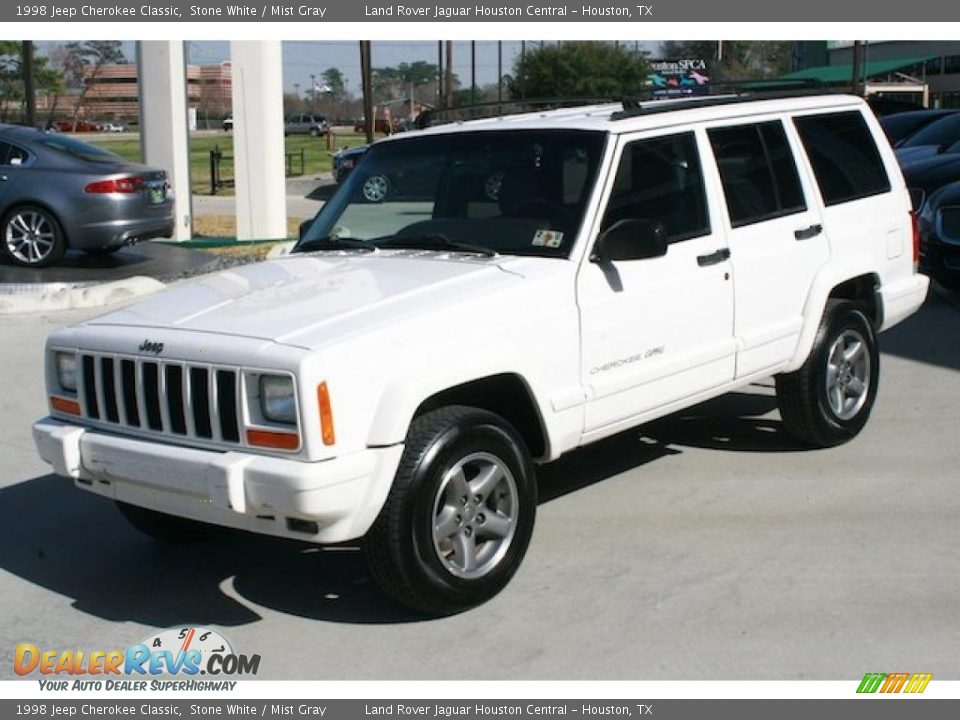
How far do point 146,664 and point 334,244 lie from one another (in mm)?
2228

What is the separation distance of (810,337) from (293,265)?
8.88 feet

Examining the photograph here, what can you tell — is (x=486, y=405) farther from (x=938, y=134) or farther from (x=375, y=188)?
(x=938, y=134)

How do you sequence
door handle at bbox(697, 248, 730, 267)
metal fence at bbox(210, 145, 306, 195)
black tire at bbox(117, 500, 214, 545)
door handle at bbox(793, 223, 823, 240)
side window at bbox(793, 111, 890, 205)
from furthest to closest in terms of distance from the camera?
metal fence at bbox(210, 145, 306, 195) → side window at bbox(793, 111, 890, 205) → door handle at bbox(793, 223, 823, 240) → door handle at bbox(697, 248, 730, 267) → black tire at bbox(117, 500, 214, 545)

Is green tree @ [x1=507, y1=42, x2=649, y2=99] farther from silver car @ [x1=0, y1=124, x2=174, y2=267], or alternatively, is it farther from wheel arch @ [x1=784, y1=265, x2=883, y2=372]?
wheel arch @ [x1=784, y1=265, x2=883, y2=372]

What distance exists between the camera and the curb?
38.6 feet

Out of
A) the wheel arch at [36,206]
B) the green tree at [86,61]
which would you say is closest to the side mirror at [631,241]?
the wheel arch at [36,206]

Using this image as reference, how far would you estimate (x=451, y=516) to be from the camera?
4.88 metres

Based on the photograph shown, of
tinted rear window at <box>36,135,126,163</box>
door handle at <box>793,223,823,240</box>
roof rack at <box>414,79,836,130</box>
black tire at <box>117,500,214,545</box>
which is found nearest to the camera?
black tire at <box>117,500,214,545</box>

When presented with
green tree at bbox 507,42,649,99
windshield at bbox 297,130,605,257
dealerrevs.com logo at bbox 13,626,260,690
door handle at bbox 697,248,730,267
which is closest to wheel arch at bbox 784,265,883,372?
door handle at bbox 697,248,730,267

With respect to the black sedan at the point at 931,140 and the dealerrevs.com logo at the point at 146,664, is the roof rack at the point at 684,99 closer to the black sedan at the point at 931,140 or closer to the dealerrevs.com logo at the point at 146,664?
the dealerrevs.com logo at the point at 146,664

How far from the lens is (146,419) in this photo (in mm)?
4879

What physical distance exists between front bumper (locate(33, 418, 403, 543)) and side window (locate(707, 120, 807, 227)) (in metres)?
2.58

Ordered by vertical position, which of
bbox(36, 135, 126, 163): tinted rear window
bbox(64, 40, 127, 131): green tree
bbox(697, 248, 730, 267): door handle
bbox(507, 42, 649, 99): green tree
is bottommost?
bbox(697, 248, 730, 267): door handle
